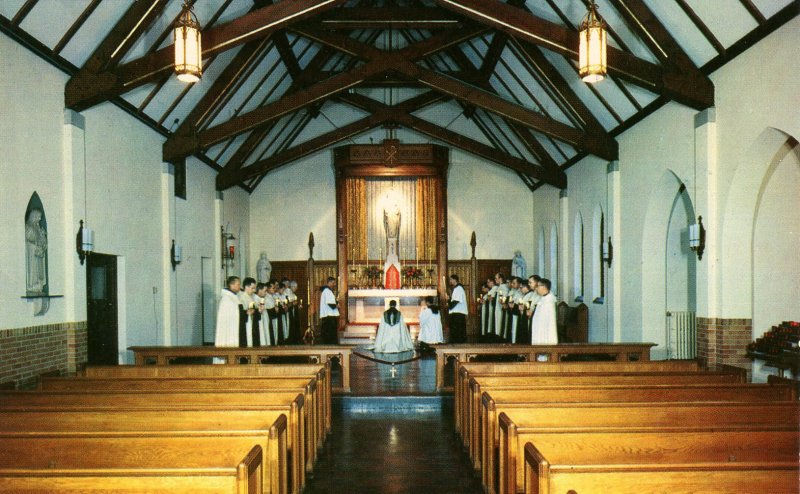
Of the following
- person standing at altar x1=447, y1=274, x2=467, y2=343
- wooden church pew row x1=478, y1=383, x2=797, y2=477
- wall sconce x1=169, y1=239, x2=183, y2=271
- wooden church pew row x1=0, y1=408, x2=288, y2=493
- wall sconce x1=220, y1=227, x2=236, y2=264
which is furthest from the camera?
wall sconce x1=220, y1=227, x2=236, y2=264

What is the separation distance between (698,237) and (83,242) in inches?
319

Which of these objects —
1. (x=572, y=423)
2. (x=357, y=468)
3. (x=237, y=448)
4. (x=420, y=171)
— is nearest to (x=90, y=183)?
(x=357, y=468)

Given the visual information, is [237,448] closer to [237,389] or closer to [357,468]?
[237,389]

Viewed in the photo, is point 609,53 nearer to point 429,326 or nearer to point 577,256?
point 429,326

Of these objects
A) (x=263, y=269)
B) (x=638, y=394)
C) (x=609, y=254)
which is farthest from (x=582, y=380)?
(x=263, y=269)

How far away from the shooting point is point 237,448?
3.94 metres

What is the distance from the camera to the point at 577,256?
15.9m

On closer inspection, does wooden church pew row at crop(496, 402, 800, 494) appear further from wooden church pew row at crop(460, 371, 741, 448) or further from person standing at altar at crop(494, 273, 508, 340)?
person standing at altar at crop(494, 273, 508, 340)

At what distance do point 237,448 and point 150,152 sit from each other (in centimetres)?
877

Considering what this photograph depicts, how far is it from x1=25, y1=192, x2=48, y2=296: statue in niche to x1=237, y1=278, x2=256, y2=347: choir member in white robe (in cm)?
301

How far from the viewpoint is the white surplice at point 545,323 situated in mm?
9633

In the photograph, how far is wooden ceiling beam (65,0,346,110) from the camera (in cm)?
857

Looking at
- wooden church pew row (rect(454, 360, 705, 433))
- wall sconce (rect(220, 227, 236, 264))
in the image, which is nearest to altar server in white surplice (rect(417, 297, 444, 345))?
wall sconce (rect(220, 227, 236, 264))

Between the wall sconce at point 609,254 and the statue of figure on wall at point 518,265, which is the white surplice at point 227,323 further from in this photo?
the statue of figure on wall at point 518,265
